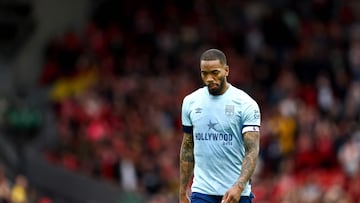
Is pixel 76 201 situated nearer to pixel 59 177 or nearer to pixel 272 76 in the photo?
pixel 59 177

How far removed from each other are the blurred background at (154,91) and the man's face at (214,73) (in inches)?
321

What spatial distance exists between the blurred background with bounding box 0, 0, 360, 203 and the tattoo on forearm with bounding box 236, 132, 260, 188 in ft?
26.4

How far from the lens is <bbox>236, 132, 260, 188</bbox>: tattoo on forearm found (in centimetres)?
1012

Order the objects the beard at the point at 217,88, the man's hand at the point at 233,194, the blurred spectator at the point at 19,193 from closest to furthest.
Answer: the man's hand at the point at 233,194 → the beard at the point at 217,88 → the blurred spectator at the point at 19,193

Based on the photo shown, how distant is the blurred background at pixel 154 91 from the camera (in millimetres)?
20578

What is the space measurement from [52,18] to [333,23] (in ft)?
26.1

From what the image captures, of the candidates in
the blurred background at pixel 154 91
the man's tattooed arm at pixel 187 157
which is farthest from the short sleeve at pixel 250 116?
the blurred background at pixel 154 91

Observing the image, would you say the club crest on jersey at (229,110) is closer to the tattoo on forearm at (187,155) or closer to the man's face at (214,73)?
the man's face at (214,73)

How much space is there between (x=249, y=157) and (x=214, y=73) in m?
0.79

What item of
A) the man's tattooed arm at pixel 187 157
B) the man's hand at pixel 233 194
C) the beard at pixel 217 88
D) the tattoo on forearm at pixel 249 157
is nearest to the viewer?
the man's hand at pixel 233 194

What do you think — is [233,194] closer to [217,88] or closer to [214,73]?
[217,88]

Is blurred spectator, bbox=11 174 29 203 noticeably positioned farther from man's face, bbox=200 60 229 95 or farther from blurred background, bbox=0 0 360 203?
man's face, bbox=200 60 229 95

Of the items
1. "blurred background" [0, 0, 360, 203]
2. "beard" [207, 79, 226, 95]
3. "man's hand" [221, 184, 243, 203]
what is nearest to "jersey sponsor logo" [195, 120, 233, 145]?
"beard" [207, 79, 226, 95]

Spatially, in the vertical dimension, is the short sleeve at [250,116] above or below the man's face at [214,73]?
below
